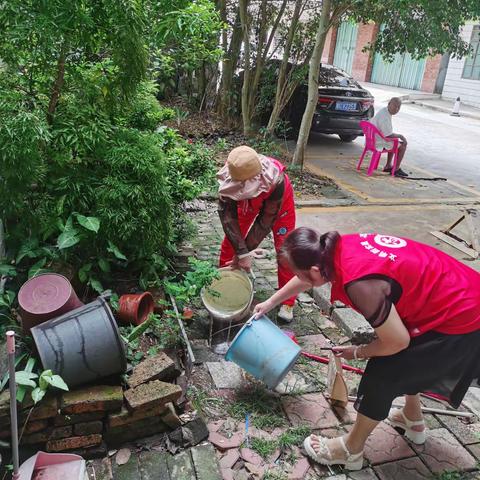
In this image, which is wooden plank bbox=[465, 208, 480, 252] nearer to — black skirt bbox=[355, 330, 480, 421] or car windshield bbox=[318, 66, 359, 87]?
black skirt bbox=[355, 330, 480, 421]

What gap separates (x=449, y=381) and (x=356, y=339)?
1.28 meters

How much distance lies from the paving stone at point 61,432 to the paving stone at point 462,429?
6.93 feet

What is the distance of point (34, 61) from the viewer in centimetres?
299

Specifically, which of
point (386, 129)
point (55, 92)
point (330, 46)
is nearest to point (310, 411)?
point (55, 92)

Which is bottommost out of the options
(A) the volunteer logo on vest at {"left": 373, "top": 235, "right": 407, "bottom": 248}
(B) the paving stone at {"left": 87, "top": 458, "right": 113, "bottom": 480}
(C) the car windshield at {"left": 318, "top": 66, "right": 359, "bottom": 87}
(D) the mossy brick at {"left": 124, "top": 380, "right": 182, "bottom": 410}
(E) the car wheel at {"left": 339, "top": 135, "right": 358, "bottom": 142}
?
(B) the paving stone at {"left": 87, "top": 458, "right": 113, "bottom": 480}

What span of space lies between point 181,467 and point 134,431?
→ 1.05 feet

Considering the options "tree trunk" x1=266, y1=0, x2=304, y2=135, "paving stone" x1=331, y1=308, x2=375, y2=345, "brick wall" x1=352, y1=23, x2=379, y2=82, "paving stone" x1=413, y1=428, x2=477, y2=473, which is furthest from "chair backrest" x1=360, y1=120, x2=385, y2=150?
"brick wall" x1=352, y1=23, x2=379, y2=82

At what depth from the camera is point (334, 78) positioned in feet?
33.9

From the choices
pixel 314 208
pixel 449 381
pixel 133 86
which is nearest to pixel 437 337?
pixel 449 381

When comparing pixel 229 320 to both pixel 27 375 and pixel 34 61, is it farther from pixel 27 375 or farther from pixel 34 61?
pixel 34 61

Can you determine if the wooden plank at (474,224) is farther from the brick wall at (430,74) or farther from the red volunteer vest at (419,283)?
the brick wall at (430,74)

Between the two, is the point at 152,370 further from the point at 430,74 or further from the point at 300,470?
the point at 430,74

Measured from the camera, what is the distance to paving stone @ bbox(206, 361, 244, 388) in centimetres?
309

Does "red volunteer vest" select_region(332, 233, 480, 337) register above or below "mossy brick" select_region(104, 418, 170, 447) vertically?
above
